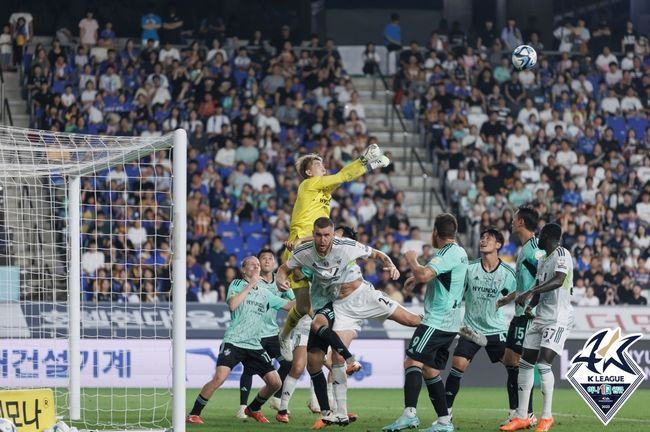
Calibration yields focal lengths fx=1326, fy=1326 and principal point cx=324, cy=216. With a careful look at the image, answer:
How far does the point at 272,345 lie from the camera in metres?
15.7

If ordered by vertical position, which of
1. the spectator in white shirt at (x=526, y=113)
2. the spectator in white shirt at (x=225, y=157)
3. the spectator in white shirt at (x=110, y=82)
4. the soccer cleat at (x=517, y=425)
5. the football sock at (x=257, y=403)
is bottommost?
the football sock at (x=257, y=403)

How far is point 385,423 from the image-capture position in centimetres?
1453

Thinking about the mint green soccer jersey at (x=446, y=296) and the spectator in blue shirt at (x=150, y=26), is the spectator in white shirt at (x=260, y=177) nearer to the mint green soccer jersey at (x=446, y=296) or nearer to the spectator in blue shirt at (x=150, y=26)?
the spectator in blue shirt at (x=150, y=26)

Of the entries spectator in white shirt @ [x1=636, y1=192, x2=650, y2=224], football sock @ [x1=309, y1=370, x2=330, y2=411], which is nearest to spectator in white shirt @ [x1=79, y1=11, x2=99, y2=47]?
spectator in white shirt @ [x1=636, y1=192, x2=650, y2=224]

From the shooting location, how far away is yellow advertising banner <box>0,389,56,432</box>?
1231 cm

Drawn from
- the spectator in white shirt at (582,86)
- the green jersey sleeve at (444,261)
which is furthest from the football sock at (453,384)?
the spectator in white shirt at (582,86)

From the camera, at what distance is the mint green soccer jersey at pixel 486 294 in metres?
14.5

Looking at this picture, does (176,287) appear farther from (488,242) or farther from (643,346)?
(643,346)

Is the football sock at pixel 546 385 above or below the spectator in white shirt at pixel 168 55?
below

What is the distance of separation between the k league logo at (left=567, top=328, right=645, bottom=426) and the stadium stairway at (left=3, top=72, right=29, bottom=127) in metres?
17.0

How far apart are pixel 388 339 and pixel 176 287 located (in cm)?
1019

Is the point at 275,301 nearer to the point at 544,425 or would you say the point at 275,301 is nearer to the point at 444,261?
the point at 444,261

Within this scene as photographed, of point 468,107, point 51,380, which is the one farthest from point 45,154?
point 468,107

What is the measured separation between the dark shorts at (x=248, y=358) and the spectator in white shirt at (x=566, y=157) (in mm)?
14941
